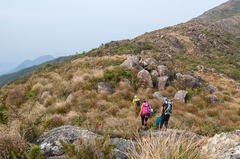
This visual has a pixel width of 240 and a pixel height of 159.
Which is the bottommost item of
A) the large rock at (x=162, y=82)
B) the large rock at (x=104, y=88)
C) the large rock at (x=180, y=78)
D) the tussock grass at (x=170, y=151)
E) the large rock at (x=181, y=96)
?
the large rock at (x=181, y=96)

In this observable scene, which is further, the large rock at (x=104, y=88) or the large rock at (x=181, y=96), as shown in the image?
the large rock at (x=181, y=96)

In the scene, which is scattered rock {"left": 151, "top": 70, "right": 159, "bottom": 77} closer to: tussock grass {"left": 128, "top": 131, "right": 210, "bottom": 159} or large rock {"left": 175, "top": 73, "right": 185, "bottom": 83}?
large rock {"left": 175, "top": 73, "right": 185, "bottom": 83}

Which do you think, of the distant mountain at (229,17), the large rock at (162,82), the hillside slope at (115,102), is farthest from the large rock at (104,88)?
the distant mountain at (229,17)

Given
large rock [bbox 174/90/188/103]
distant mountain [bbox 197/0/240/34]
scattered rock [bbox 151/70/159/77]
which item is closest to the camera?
large rock [bbox 174/90/188/103]

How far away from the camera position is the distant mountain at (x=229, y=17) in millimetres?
66000

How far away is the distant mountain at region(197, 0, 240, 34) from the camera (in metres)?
66.0

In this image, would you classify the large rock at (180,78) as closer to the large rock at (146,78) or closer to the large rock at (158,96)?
the large rock at (146,78)

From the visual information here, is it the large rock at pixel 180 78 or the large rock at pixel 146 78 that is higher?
the large rock at pixel 146 78

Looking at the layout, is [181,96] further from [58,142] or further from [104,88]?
[58,142]

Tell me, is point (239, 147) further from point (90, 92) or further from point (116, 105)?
point (90, 92)

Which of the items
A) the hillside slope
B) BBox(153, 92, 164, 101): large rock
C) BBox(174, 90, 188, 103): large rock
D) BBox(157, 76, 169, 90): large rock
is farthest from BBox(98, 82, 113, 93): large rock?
BBox(174, 90, 188, 103): large rock

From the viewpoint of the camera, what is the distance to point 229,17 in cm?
7900

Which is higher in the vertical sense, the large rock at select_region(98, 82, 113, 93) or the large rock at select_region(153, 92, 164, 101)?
the large rock at select_region(98, 82, 113, 93)

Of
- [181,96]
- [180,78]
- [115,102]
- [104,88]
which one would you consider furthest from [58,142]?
[180,78]
